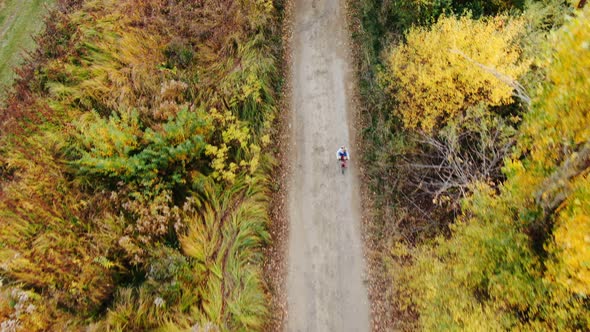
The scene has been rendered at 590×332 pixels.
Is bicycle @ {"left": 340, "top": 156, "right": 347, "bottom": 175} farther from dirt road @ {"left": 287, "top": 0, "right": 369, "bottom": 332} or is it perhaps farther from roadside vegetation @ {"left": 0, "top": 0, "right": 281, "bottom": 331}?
roadside vegetation @ {"left": 0, "top": 0, "right": 281, "bottom": 331}

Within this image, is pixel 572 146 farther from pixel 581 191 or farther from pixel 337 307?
pixel 337 307

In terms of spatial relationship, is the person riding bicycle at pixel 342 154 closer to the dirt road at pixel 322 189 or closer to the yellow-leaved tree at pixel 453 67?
the dirt road at pixel 322 189

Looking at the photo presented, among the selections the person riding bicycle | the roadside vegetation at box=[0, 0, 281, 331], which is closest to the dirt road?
the person riding bicycle

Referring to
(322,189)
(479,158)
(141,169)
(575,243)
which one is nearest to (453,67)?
(479,158)

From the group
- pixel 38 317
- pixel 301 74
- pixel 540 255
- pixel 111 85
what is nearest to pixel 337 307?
pixel 540 255

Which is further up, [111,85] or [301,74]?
[111,85]

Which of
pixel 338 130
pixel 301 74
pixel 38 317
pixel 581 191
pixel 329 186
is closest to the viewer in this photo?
pixel 581 191
